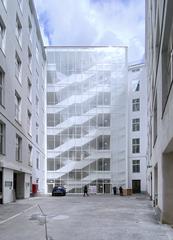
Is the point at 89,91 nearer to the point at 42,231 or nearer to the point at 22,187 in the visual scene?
the point at 22,187

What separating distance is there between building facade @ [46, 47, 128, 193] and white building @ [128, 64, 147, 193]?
5.96 meters

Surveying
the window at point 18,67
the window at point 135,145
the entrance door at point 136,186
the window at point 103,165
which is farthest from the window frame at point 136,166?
the window at point 18,67

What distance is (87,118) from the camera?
190 ft

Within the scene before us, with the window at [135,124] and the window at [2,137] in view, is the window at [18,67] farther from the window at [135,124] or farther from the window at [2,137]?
the window at [135,124]

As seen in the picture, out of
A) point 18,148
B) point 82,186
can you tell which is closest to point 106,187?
point 82,186

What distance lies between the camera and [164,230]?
1222 cm

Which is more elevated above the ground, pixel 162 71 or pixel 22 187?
pixel 162 71

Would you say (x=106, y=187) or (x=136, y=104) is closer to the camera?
(x=106, y=187)

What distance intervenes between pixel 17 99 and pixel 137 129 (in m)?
35.1

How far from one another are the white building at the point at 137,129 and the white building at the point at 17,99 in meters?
21.0

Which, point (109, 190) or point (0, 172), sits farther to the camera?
point (109, 190)

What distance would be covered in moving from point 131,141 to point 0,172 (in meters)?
41.8

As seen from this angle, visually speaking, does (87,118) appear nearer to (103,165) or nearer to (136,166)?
(103,165)

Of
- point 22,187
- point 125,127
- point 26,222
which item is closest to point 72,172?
point 125,127
